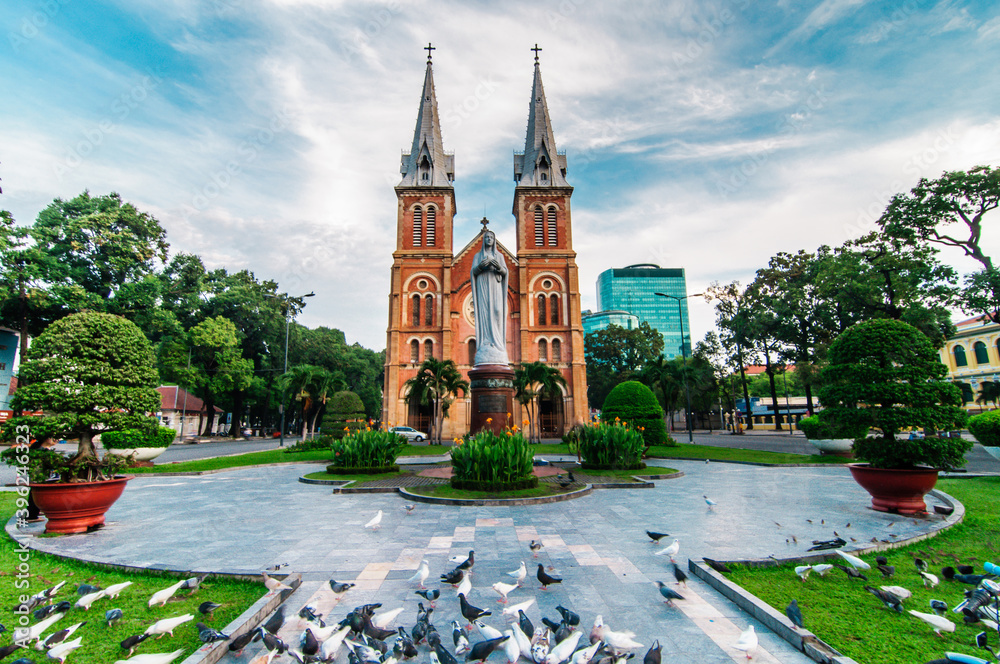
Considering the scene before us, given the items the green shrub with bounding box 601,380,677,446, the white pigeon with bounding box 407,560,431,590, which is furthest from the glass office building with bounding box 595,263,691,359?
the white pigeon with bounding box 407,560,431,590

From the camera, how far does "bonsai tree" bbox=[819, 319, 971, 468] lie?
289 inches

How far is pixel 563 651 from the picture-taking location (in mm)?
3070

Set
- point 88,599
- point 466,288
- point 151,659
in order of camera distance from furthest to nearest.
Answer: point 466,288 < point 88,599 < point 151,659

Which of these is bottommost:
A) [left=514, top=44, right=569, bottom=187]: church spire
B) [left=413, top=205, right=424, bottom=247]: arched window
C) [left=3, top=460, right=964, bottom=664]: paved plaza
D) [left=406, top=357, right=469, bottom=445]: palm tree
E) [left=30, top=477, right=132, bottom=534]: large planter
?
[left=3, top=460, right=964, bottom=664]: paved plaza

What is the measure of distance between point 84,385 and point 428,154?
36460 millimetres

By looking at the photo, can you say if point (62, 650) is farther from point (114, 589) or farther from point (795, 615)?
point (795, 615)

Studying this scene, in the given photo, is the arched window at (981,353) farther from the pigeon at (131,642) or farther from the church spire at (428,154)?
the pigeon at (131,642)

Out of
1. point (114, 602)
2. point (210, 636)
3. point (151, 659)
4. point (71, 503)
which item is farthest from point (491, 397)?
point (151, 659)

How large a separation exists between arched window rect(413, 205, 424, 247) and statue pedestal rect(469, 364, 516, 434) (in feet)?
82.7

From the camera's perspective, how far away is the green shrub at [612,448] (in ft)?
44.4

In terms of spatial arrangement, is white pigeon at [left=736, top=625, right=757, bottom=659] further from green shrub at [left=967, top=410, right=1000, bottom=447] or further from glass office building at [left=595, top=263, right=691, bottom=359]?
glass office building at [left=595, top=263, right=691, bottom=359]

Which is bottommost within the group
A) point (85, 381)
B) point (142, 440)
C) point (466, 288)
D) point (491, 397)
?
point (142, 440)

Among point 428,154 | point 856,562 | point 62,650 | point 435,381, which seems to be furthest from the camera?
point 428,154

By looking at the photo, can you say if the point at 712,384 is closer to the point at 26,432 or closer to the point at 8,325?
the point at 26,432
